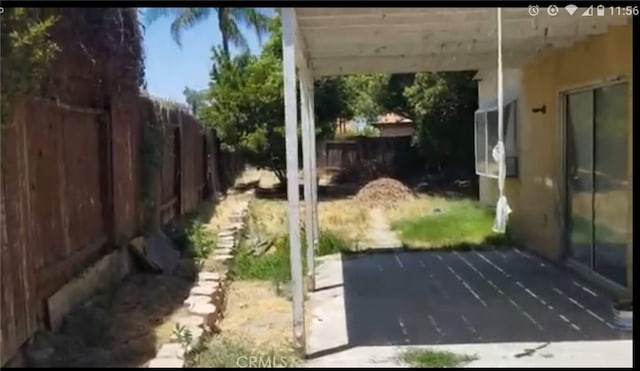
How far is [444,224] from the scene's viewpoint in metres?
11.5

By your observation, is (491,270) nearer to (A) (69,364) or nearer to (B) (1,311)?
(A) (69,364)

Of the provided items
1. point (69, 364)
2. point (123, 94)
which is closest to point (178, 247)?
point (123, 94)

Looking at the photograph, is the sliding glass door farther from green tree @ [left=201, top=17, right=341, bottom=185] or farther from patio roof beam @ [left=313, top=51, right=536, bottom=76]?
green tree @ [left=201, top=17, right=341, bottom=185]

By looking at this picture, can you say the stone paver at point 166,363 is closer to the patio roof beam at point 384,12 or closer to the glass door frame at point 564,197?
the patio roof beam at point 384,12

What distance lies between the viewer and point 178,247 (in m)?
8.44

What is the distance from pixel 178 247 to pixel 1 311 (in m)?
4.66

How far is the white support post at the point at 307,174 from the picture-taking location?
22.5ft

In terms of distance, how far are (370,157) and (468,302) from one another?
1510 centimetres

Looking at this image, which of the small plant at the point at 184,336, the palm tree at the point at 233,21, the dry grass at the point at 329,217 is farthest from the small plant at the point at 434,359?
the palm tree at the point at 233,21

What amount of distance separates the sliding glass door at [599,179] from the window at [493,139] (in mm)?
2002

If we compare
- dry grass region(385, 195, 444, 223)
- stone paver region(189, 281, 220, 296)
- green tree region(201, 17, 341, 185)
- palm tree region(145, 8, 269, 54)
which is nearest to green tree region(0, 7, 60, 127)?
stone paver region(189, 281, 220, 296)

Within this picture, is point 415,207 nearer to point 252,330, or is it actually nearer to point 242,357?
point 252,330

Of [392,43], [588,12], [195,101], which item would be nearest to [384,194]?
[195,101]

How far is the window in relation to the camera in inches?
366
